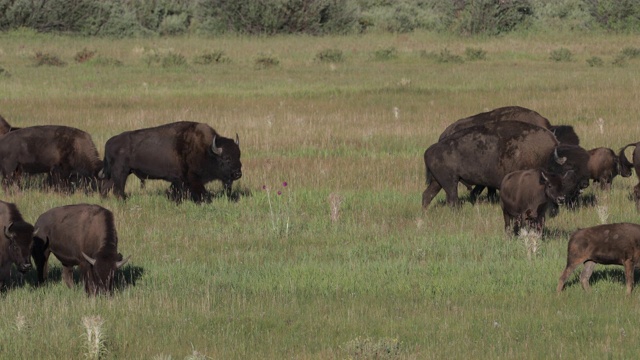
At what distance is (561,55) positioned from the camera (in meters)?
42.6

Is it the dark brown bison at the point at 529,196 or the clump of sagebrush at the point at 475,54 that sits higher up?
the dark brown bison at the point at 529,196

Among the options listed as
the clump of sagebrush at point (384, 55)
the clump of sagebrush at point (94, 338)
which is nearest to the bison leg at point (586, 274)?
the clump of sagebrush at point (94, 338)

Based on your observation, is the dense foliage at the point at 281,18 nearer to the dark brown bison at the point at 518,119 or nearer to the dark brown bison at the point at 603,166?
the dark brown bison at the point at 518,119

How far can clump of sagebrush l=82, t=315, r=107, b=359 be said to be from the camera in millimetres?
8422

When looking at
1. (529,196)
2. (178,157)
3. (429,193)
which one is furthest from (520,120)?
(178,157)

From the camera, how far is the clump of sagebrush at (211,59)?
4234 cm

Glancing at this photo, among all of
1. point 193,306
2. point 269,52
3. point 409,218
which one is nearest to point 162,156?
point 409,218

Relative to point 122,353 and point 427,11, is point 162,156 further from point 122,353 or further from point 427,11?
point 427,11

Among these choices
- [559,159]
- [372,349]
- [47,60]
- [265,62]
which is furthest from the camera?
[47,60]

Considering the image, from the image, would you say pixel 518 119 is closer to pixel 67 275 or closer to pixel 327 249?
pixel 327 249

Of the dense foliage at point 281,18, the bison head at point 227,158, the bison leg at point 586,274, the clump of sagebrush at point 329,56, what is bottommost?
the dense foliage at point 281,18

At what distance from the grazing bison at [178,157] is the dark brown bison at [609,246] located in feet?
24.2

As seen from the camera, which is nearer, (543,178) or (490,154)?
(543,178)

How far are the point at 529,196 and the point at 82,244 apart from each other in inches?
222
